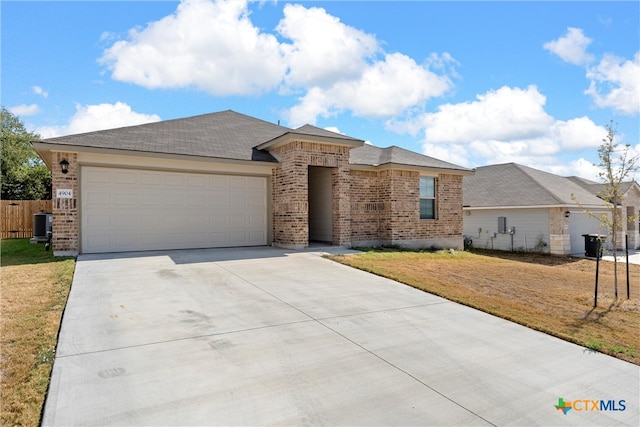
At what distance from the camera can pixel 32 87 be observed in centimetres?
1359

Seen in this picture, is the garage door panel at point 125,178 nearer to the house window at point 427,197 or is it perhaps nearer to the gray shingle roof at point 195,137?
the gray shingle roof at point 195,137

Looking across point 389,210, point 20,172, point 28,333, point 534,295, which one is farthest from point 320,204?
point 20,172

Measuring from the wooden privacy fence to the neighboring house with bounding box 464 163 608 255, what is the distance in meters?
21.5

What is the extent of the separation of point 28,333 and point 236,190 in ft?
26.7

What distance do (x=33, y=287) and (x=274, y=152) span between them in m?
7.78

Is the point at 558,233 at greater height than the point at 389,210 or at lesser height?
lesser

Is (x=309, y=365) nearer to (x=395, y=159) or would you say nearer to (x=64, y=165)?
(x=64, y=165)

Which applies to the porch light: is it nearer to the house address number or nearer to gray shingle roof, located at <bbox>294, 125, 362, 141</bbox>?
the house address number

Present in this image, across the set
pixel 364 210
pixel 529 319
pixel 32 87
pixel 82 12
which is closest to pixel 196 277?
pixel 529 319

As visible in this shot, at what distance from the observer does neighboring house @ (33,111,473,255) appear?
9969 mm

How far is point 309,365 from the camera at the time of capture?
11.8 ft

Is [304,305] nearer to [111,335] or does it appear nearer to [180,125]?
[111,335]

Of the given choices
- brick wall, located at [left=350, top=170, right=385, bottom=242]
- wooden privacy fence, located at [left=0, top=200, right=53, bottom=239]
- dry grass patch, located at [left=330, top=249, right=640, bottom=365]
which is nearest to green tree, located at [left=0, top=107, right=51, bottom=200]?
wooden privacy fence, located at [left=0, top=200, right=53, bottom=239]


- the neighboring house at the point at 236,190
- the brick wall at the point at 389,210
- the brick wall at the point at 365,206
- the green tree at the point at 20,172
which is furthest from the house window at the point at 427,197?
the green tree at the point at 20,172
